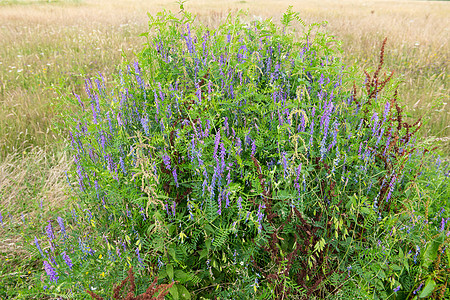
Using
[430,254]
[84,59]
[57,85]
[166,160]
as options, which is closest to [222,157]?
[166,160]

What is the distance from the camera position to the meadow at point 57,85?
2576 mm

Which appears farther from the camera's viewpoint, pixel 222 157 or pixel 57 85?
pixel 57 85

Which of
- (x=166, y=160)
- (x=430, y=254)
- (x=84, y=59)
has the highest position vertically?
(x=166, y=160)

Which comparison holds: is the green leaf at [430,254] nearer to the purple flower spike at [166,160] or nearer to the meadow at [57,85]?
the meadow at [57,85]

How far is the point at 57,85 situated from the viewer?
432 cm

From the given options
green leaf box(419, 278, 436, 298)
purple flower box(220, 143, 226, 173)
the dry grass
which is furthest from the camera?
Answer: the dry grass

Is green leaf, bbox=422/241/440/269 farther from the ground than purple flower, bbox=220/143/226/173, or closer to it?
closer to it

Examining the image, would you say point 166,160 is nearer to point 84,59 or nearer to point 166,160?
point 166,160

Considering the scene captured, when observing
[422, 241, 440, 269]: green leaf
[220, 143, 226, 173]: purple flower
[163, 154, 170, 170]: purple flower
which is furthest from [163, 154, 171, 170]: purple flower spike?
[422, 241, 440, 269]: green leaf

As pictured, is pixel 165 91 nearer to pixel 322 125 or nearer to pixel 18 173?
pixel 322 125

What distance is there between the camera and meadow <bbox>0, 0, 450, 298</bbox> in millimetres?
2576

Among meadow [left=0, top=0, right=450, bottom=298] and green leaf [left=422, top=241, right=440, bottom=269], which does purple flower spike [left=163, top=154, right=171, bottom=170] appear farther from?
green leaf [left=422, top=241, right=440, bottom=269]

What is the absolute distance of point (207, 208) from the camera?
1.67 m

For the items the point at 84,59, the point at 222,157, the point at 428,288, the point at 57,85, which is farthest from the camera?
the point at 84,59
